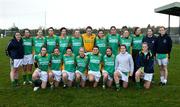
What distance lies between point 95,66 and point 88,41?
85cm

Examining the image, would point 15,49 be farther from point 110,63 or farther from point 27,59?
point 110,63

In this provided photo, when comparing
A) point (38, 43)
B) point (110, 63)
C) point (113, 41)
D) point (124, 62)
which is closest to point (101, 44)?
point (113, 41)

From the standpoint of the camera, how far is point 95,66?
468 inches

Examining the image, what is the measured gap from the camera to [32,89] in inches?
455

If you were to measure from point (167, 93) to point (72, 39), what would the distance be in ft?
11.2

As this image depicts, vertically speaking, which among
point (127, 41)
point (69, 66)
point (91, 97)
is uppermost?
point (127, 41)

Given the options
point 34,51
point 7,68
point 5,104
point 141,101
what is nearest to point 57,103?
point 5,104

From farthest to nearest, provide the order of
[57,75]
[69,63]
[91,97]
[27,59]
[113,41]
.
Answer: [27,59], [113,41], [69,63], [57,75], [91,97]

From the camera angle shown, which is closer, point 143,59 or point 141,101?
point 141,101

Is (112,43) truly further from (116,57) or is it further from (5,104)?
(5,104)

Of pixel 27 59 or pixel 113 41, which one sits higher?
pixel 113 41

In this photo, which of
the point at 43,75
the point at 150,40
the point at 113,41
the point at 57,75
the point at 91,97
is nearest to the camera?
the point at 91,97

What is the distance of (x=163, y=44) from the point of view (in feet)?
39.3

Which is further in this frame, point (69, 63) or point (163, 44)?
point (163, 44)
